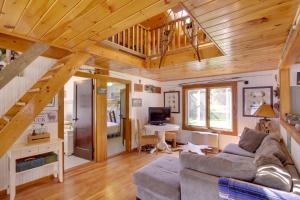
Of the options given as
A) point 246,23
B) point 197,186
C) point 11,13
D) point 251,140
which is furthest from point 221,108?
point 11,13

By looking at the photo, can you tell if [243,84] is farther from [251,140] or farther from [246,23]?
[246,23]

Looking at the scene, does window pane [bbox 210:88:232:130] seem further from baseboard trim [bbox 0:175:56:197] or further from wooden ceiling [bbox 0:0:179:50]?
baseboard trim [bbox 0:175:56:197]

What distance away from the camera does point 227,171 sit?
156 centimetres

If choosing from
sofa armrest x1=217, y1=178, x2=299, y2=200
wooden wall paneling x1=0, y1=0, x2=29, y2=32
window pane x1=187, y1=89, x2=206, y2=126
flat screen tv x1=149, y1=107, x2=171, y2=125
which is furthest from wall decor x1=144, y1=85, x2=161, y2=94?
sofa armrest x1=217, y1=178, x2=299, y2=200

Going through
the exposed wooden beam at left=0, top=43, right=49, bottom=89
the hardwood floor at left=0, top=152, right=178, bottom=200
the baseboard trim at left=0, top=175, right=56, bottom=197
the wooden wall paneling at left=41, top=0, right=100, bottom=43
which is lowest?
the hardwood floor at left=0, top=152, right=178, bottom=200

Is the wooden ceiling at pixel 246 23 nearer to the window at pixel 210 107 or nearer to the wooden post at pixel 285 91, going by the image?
the wooden post at pixel 285 91

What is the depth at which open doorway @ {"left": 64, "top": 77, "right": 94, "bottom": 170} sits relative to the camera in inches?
158

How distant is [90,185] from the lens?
283 centimetres

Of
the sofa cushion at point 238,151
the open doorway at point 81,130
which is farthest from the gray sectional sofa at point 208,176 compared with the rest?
the open doorway at point 81,130

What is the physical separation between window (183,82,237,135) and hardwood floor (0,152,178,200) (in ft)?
8.08

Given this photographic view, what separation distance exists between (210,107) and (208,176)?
373cm

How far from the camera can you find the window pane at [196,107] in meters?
5.25

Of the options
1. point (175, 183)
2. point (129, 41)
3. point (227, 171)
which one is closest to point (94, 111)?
point (129, 41)

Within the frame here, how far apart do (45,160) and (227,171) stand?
275 cm
